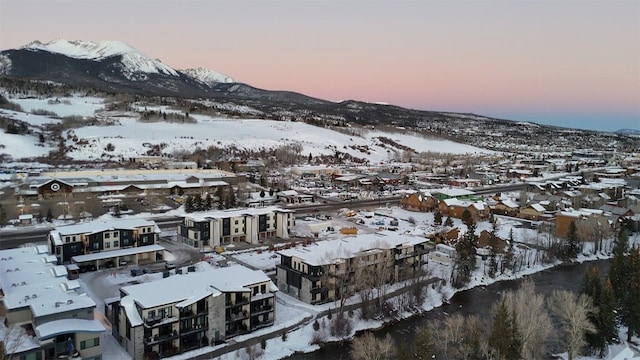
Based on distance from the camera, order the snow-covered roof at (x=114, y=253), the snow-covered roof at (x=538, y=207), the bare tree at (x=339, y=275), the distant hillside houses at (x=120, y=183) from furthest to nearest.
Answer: the distant hillside houses at (x=120, y=183)
the snow-covered roof at (x=538, y=207)
the snow-covered roof at (x=114, y=253)
the bare tree at (x=339, y=275)

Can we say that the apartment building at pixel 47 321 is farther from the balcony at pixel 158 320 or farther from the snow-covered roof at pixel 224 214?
the snow-covered roof at pixel 224 214

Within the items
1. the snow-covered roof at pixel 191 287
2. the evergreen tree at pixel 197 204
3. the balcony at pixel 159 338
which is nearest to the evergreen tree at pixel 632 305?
the snow-covered roof at pixel 191 287

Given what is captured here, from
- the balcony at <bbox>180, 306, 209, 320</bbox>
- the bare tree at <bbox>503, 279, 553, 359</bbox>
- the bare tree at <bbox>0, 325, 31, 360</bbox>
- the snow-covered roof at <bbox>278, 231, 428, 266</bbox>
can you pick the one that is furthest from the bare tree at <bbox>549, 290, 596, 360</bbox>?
the bare tree at <bbox>0, 325, 31, 360</bbox>

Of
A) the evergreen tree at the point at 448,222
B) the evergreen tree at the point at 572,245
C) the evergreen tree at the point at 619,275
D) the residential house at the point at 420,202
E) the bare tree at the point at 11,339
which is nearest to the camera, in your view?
the bare tree at the point at 11,339

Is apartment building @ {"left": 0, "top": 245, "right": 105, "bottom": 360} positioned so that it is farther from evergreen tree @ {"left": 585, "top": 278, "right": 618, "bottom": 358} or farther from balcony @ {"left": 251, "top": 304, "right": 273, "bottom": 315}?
evergreen tree @ {"left": 585, "top": 278, "right": 618, "bottom": 358}

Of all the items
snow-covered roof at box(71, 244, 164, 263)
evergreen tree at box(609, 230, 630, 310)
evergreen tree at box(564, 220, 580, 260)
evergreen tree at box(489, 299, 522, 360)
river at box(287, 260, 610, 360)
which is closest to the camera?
evergreen tree at box(489, 299, 522, 360)

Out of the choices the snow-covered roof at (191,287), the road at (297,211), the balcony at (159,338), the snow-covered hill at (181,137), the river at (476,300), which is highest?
the snow-covered hill at (181,137)
